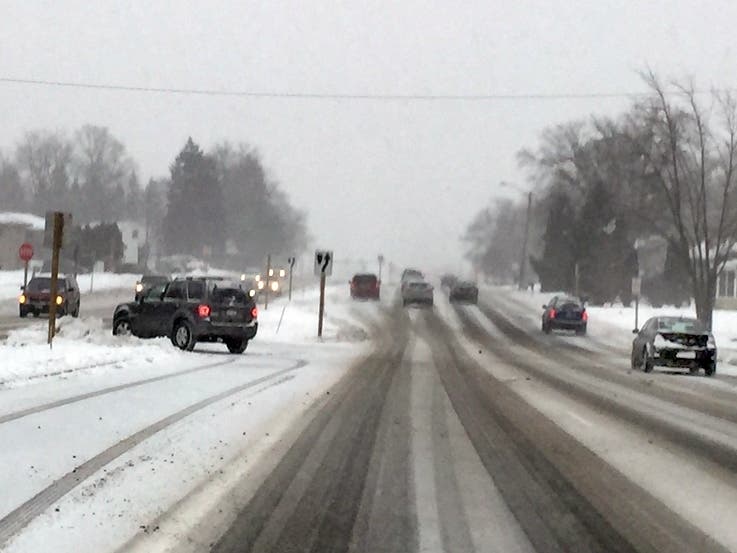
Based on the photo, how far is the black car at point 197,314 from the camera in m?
27.8

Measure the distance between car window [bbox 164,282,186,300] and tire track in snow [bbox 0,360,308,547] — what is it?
13.7 meters

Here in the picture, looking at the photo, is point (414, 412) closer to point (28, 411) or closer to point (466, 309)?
point (28, 411)

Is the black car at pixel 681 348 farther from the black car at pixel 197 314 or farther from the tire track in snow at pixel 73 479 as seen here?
the tire track in snow at pixel 73 479

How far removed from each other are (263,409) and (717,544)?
858 cm

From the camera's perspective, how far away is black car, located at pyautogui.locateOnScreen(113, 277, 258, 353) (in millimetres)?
27766

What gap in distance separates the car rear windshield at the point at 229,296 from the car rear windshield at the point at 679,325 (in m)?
10.8

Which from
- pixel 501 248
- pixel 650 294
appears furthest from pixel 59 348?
pixel 501 248

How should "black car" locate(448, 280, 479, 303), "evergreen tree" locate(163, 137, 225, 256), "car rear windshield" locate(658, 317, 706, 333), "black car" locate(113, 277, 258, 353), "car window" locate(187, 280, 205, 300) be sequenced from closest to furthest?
"black car" locate(113, 277, 258, 353), "car window" locate(187, 280, 205, 300), "car rear windshield" locate(658, 317, 706, 333), "black car" locate(448, 280, 479, 303), "evergreen tree" locate(163, 137, 225, 256)

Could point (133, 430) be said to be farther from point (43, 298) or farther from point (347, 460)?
point (43, 298)

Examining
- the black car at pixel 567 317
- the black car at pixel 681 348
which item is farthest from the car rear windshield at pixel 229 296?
the black car at pixel 567 317

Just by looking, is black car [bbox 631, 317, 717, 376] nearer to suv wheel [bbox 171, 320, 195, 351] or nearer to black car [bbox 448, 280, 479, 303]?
suv wheel [bbox 171, 320, 195, 351]

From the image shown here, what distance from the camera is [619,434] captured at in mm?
13500

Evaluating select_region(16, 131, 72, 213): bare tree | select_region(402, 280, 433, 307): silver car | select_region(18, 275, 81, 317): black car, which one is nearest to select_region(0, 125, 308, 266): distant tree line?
select_region(16, 131, 72, 213): bare tree

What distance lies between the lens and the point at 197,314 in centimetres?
2772
